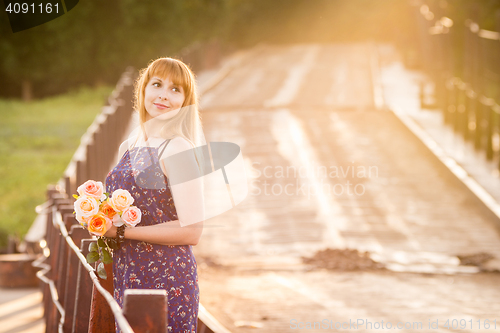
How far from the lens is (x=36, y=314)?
802 centimetres

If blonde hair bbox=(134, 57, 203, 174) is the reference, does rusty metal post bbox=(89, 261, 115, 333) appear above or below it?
below

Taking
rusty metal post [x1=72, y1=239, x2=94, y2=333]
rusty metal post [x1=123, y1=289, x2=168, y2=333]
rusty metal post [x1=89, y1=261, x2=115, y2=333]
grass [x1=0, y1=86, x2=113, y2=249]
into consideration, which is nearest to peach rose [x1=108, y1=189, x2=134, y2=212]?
rusty metal post [x1=89, y1=261, x2=115, y2=333]

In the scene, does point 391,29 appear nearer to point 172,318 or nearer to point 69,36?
point 69,36

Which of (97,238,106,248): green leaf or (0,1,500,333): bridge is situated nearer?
(97,238,106,248): green leaf

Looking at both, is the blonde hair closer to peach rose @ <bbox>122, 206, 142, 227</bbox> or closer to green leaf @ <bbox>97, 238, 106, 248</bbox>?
peach rose @ <bbox>122, 206, 142, 227</bbox>

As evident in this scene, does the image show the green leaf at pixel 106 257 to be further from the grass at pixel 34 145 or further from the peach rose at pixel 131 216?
the grass at pixel 34 145

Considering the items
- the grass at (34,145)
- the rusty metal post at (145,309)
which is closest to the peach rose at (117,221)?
the rusty metal post at (145,309)

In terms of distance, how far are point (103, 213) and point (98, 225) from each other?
0.06 m

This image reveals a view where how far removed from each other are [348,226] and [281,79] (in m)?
19.2

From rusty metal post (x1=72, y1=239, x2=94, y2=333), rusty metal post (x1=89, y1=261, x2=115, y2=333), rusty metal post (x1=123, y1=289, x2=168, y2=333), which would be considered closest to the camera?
rusty metal post (x1=123, y1=289, x2=168, y2=333)

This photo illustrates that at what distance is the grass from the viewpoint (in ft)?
73.8

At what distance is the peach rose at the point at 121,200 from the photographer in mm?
3170

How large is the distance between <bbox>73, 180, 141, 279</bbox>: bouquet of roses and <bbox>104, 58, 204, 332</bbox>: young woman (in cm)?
6

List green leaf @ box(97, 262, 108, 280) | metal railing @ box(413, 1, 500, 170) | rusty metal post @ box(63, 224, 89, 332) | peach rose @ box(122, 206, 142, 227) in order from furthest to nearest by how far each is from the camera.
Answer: metal railing @ box(413, 1, 500, 170) → rusty metal post @ box(63, 224, 89, 332) → green leaf @ box(97, 262, 108, 280) → peach rose @ box(122, 206, 142, 227)
